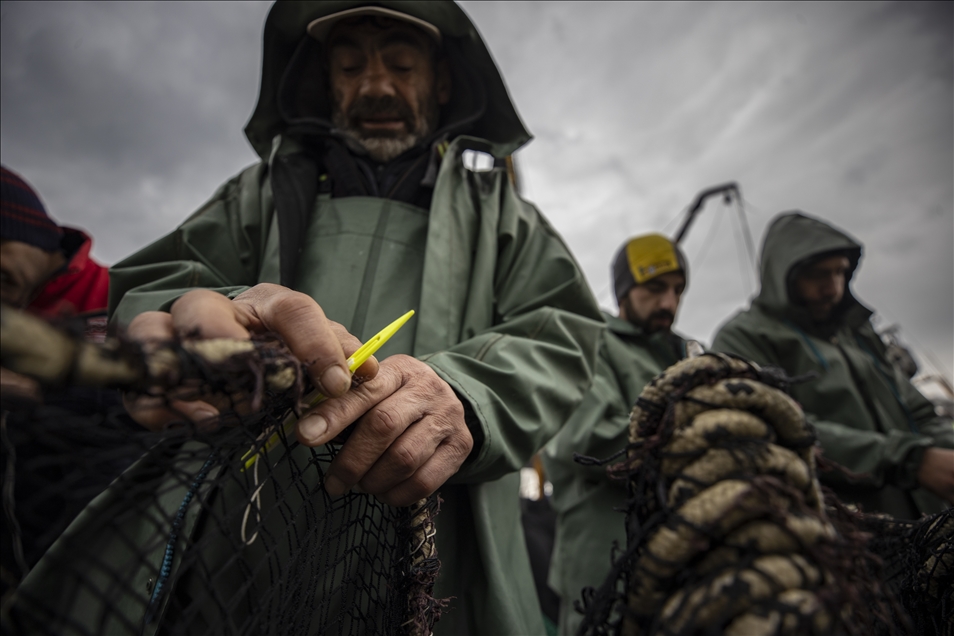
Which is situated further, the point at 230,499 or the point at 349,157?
the point at 349,157

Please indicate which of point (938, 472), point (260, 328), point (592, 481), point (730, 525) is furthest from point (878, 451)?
point (260, 328)

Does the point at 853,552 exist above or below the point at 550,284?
below

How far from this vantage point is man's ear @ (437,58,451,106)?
7.10 ft

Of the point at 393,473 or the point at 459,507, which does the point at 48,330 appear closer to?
the point at 393,473

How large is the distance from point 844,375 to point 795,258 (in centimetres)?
87

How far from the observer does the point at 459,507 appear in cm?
131

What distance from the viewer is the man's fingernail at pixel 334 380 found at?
0.69m

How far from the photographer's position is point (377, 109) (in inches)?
72.8

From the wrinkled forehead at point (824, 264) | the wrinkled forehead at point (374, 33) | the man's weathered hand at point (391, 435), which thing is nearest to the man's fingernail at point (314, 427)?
the man's weathered hand at point (391, 435)

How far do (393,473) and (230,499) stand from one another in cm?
60

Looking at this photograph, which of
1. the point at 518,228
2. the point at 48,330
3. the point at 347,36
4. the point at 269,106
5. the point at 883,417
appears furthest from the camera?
the point at 883,417

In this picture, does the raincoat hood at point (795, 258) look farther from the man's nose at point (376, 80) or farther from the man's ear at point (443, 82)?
the man's nose at point (376, 80)

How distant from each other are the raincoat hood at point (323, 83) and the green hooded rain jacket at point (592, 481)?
53.3 inches

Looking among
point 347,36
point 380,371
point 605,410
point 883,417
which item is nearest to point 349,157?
point 347,36
